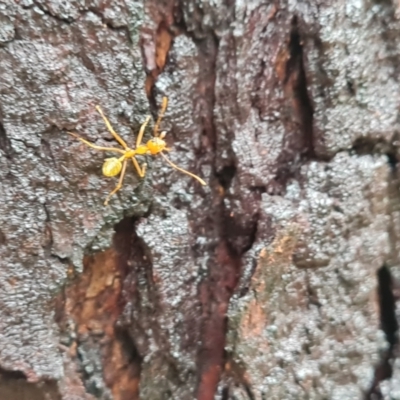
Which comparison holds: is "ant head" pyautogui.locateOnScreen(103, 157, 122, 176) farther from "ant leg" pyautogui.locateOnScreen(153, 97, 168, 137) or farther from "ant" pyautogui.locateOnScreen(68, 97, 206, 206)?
"ant leg" pyautogui.locateOnScreen(153, 97, 168, 137)

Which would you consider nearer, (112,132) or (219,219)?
(112,132)

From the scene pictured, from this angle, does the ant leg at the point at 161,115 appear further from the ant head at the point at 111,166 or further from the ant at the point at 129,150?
the ant head at the point at 111,166

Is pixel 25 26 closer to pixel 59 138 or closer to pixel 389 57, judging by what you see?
pixel 59 138

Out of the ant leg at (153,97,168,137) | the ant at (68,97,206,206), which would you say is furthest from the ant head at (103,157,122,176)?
the ant leg at (153,97,168,137)

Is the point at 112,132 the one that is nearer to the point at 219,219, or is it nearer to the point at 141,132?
the point at 141,132

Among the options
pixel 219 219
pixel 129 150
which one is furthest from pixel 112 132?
pixel 219 219

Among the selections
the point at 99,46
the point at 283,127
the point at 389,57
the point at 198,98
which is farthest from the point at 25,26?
the point at 389,57
